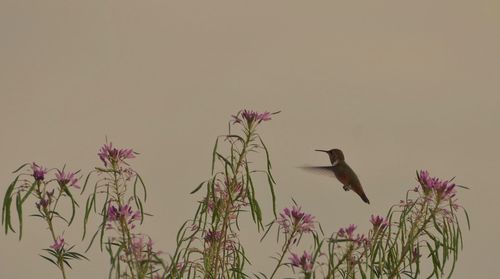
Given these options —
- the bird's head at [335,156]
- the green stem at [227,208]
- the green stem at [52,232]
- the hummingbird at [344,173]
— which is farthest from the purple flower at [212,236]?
the bird's head at [335,156]

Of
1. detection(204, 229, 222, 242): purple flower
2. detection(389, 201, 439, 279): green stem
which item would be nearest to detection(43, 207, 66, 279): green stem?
detection(204, 229, 222, 242): purple flower

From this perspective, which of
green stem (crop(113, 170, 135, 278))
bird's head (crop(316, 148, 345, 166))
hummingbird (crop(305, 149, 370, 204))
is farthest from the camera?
bird's head (crop(316, 148, 345, 166))

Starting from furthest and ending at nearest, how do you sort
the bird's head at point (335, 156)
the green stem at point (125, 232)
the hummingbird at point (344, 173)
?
the bird's head at point (335, 156), the hummingbird at point (344, 173), the green stem at point (125, 232)

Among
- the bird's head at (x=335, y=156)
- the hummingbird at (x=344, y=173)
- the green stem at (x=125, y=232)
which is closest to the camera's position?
the green stem at (x=125, y=232)

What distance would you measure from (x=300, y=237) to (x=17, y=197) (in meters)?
2.04

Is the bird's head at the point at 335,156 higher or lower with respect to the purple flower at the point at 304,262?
higher

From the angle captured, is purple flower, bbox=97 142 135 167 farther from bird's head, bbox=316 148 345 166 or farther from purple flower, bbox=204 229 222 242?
bird's head, bbox=316 148 345 166

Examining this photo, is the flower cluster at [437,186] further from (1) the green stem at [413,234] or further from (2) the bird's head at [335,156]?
(2) the bird's head at [335,156]

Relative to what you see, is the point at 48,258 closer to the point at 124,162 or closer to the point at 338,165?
the point at 124,162

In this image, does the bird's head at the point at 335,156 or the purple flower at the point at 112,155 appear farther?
the bird's head at the point at 335,156

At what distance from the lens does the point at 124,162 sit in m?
5.55

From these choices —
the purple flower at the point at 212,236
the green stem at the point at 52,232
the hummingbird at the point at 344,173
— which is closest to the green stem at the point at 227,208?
the purple flower at the point at 212,236

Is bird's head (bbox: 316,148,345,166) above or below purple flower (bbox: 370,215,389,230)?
above

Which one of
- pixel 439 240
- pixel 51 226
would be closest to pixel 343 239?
pixel 439 240
